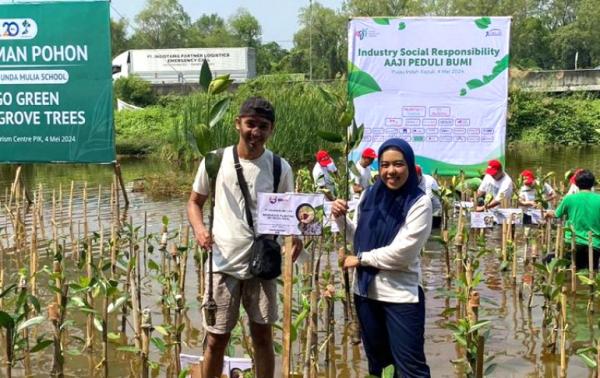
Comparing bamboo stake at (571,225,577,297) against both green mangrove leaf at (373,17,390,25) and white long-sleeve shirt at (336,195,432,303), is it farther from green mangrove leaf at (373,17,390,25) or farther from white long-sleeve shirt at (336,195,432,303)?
green mangrove leaf at (373,17,390,25)

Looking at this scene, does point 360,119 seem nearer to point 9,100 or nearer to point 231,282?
point 9,100

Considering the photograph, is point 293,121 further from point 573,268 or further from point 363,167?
point 573,268

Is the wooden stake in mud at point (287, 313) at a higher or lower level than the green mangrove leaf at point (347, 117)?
lower

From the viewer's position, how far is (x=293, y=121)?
19.7 m

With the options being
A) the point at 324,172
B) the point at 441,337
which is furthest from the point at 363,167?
the point at 441,337

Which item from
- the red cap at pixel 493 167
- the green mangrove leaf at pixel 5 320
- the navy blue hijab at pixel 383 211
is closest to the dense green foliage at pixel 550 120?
the red cap at pixel 493 167

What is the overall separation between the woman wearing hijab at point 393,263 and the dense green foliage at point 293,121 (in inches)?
493

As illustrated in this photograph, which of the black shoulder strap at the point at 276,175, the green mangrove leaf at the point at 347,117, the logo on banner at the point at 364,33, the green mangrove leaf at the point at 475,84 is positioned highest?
the logo on banner at the point at 364,33

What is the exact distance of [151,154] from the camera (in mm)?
27016

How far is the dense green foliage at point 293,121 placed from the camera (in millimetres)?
19766

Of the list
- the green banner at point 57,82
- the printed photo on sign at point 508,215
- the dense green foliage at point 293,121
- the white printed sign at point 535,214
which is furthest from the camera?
the dense green foliage at point 293,121

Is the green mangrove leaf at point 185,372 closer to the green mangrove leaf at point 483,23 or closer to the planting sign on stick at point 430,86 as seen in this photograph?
the planting sign on stick at point 430,86

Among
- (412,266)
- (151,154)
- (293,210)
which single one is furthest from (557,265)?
(151,154)

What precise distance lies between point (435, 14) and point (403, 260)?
205 ft
